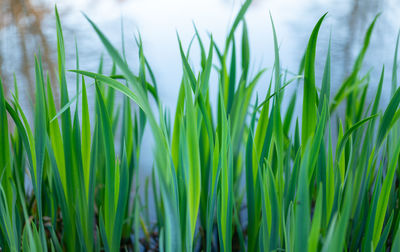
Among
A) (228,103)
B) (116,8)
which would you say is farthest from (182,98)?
(116,8)

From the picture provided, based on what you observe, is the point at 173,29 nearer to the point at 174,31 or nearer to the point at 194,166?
the point at 174,31

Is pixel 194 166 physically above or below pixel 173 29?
below

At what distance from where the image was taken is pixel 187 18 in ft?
4.08

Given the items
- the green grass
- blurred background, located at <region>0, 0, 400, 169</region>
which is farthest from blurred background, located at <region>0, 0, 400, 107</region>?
the green grass

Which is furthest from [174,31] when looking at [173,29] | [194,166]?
[194,166]

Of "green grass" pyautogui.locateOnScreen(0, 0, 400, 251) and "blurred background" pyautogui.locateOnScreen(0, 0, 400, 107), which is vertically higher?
"blurred background" pyautogui.locateOnScreen(0, 0, 400, 107)

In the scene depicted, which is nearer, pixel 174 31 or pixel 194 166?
pixel 194 166

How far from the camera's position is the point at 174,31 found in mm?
1208

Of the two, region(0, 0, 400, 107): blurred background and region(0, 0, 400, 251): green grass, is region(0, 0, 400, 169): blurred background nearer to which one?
region(0, 0, 400, 107): blurred background

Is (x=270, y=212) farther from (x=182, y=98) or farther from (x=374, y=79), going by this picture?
(x=374, y=79)

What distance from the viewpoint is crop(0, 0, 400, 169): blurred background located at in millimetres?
1135

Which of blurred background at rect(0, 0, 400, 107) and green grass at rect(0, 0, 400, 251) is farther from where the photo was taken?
blurred background at rect(0, 0, 400, 107)

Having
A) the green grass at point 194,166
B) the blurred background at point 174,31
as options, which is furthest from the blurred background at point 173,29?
the green grass at point 194,166

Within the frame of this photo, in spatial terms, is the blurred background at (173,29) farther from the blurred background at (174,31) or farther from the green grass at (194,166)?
the green grass at (194,166)
